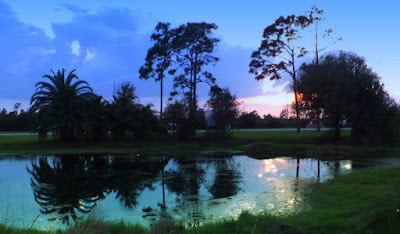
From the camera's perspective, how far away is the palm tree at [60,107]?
33.2m

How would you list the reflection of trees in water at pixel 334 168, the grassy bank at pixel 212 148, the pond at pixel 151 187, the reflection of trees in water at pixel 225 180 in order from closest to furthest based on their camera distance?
the pond at pixel 151 187
the reflection of trees in water at pixel 225 180
the reflection of trees in water at pixel 334 168
the grassy bank at pixel 212 148

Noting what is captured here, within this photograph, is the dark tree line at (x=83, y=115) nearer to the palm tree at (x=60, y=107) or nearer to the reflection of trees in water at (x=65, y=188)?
the palm tree at (x=60, y=107)

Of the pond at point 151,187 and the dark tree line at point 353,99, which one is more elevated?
the dark tree line at point 353,99

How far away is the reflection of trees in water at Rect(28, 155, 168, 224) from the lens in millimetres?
12734

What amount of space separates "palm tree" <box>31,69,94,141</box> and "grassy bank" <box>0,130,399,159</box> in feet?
3.87

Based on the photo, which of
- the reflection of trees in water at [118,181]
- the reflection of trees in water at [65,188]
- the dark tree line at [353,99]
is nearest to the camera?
the reflection of trees in water at [65,188]

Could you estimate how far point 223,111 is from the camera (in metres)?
36.2

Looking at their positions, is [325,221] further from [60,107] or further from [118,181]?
[60,107]

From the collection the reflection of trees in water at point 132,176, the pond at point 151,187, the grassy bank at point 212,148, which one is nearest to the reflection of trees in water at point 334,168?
the pond at point 151,187

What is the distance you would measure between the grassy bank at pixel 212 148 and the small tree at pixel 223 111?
1135 millimetres

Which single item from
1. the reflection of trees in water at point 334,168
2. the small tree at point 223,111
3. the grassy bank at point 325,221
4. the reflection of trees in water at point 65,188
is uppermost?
the small tree at point 223,111

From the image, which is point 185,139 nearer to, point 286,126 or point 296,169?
point 296,169

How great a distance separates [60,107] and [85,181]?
18176mm

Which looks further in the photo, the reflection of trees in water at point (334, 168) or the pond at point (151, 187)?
the reflection of trees in water at point (334, 168)
